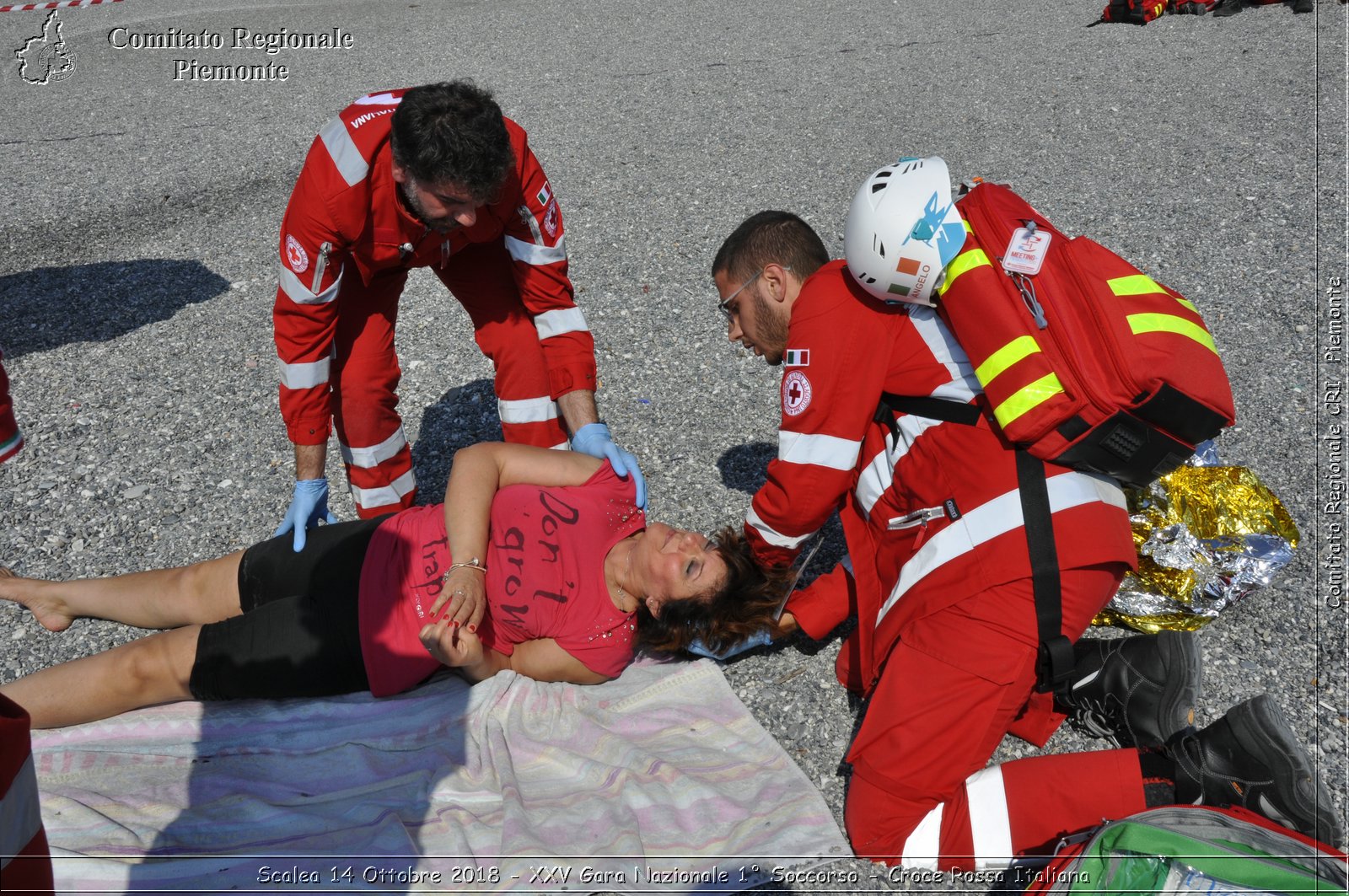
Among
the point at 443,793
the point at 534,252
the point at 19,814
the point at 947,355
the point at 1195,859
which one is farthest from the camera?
the point at 534,252

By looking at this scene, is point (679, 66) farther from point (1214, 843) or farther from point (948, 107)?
point (1214, 843)

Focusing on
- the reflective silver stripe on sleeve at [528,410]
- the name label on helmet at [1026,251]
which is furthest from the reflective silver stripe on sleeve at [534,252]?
the name label on helmet at [1026,251]

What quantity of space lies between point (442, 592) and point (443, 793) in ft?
2.00

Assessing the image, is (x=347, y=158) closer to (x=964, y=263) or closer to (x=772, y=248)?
(x=772, y=248)

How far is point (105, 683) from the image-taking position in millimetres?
3000

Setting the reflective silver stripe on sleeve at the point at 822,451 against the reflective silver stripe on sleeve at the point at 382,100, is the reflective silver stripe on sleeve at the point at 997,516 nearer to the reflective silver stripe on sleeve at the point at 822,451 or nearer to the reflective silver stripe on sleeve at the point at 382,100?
the reflective silver stripe on sleeve at the point at 822,451

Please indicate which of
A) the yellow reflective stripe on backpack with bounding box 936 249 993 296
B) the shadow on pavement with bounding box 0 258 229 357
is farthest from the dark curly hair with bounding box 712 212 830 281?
→ the shadow on pavement with bounding box 0 258 229 357

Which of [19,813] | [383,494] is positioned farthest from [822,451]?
[19,813]

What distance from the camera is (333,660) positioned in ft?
9.98

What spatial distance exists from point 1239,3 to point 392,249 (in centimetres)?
1113

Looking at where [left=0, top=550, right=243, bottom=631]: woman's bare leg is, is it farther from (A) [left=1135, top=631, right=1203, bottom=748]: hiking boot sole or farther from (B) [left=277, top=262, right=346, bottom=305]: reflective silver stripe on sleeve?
(A) [left=1135, top=631, right=1203, bottom=748]: hiking boot sole

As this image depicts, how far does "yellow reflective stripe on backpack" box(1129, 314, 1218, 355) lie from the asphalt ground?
140 centimetres

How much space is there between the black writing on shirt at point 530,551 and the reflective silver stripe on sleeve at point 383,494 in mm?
Result: 1062

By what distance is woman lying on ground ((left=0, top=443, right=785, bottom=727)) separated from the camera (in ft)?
9.86
